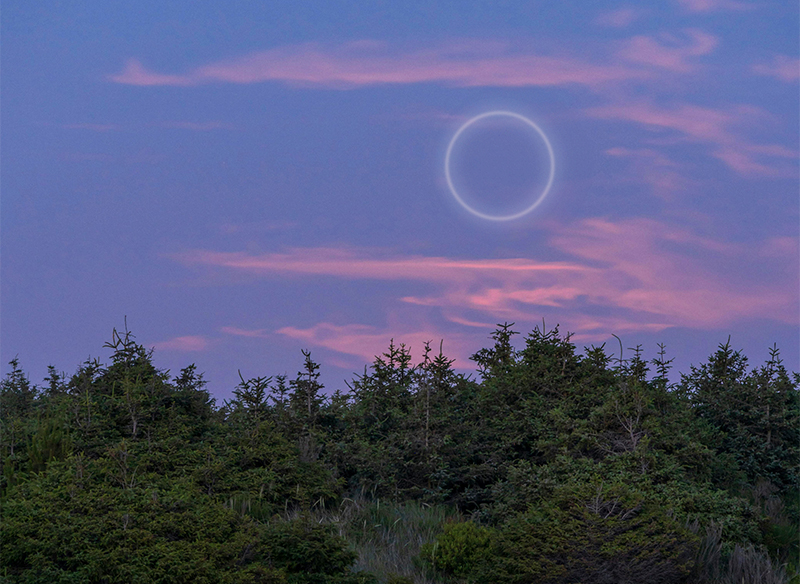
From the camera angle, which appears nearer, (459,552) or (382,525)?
(459,552)

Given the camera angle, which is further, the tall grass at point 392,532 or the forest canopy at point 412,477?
the tall grass at point 392,532

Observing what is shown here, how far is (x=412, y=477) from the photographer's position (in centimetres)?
1516

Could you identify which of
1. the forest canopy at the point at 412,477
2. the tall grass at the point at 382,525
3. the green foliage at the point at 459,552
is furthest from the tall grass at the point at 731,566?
the tall grass at the point at 382,525

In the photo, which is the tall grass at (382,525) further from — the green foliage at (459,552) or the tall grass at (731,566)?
the tall grass at (731,566)

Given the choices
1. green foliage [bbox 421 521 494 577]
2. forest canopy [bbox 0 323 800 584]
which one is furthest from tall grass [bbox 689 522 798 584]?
green foliage [bbox 421 521 494 577]

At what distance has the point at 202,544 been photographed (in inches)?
374

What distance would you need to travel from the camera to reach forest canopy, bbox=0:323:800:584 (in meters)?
9.81

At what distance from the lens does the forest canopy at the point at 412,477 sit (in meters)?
9.81

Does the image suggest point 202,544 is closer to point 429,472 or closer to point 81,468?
point 81,468

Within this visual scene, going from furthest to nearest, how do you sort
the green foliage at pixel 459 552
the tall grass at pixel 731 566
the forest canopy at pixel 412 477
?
the green foliage at pixel 459 552, the tall grass at pixel 731 566, the forest canopy at pixel 412 477

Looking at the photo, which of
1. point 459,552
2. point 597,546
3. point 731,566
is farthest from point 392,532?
point 731,566

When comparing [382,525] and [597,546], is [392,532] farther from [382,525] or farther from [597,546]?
[597,546]

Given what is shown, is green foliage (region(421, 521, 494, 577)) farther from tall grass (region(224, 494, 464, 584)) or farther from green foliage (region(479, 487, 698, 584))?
green foliage (region(479, 487, 698, 584))

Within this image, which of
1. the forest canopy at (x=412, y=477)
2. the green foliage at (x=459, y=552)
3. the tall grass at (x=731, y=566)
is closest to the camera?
the forest canopy at (x=412, y=477)
